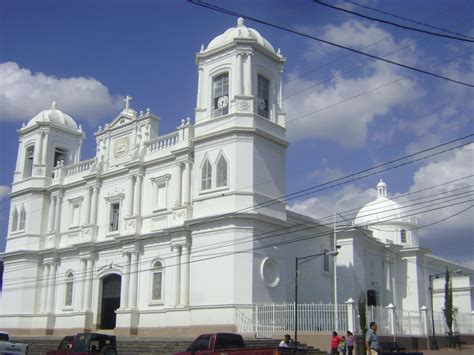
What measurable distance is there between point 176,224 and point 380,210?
24597 millimetres

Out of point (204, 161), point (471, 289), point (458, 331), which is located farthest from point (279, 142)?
point (471, 289)

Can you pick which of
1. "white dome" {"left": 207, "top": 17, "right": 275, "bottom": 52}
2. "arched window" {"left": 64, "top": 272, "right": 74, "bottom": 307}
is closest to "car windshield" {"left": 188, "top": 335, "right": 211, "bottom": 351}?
"white dome" {"left": 207, "top": 17, "right": 275, "bottom": 52}

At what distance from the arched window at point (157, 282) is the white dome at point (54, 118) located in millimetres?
16024

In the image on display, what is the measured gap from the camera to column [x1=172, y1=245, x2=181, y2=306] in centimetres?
3203

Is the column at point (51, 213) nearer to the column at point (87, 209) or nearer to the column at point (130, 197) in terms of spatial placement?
the column at point (87, 209)

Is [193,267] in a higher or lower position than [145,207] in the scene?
lower

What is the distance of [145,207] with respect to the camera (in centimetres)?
3600

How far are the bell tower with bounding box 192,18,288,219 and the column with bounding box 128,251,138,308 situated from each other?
5788 mm

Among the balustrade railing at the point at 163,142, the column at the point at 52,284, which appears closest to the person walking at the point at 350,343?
the balustrade railing at the point at 163,142

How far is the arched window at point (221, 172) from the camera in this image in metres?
31.4

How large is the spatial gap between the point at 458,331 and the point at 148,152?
25.2 m

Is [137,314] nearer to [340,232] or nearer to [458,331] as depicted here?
[340,232]

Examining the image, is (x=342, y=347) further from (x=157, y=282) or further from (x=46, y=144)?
(x=46, y=144)

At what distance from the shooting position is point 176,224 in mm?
33156
